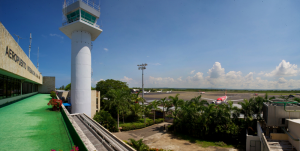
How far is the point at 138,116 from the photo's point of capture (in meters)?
26.5

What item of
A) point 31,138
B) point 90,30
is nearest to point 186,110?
point 31,138

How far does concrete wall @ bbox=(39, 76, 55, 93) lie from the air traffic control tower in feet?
71.4

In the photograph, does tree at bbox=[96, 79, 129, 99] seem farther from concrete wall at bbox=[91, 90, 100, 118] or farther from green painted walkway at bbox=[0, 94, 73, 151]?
green painted walkway at bbox=[0, 94, 73, 151]

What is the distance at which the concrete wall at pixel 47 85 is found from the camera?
3506 centimetres

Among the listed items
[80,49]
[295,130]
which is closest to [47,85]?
[80,49]

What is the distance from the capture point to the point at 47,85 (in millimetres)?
35844

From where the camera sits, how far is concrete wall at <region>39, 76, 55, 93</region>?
35.1 m

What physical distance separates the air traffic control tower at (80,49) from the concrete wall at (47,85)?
71.4 ft

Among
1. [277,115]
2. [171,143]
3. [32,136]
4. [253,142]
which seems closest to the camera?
[32,136]

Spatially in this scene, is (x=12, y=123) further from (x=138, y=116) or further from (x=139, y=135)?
(x=138, y=116)

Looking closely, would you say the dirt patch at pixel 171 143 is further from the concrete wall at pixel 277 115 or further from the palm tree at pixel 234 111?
the concrete wall at pixel 277 115

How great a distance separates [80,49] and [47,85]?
24.2 m

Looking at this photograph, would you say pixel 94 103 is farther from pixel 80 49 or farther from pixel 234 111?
pixel 234 111

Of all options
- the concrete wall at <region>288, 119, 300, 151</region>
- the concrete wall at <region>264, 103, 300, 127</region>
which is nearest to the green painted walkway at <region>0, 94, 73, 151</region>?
the concrete wall at <region>288, 119, 300, 151</region>
